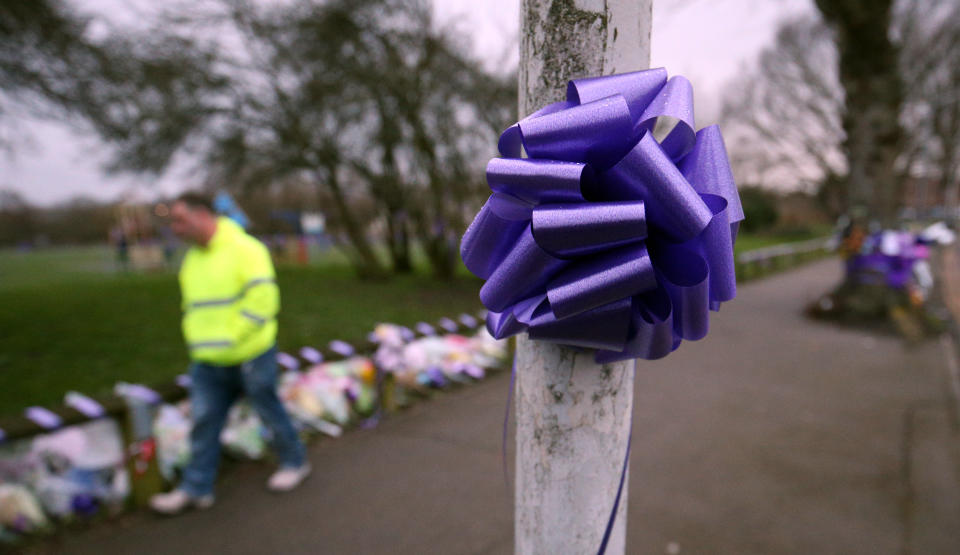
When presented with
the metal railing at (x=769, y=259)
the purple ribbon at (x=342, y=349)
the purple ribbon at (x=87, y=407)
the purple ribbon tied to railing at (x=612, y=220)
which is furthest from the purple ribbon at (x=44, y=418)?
the metal railing at (x=769, y=259)

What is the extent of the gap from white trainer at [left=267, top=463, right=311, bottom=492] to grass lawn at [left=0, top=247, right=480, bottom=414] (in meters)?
2.52

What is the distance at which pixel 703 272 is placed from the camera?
34.9 inches

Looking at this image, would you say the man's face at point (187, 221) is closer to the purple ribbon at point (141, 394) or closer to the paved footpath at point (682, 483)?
the purple ribbon at point (141, 394)

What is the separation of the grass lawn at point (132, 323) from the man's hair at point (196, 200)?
283cm

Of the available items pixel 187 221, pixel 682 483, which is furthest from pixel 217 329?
pixel 682 483

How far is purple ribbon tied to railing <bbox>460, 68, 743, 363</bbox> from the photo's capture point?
0.84 meters

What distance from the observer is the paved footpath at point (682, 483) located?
268 cm

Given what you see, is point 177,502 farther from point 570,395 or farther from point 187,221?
point 570,395

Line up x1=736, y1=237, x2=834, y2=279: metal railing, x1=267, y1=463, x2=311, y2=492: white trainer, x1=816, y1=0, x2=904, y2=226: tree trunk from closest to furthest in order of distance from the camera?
x1=267, y1=463, x2=311, y2=492: white trainer < x1=816, y1=0, x2=904, y2=226: tree trunk < x1=736, y1=237, x2=834, y2=279: metal railing

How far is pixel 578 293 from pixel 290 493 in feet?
9.54

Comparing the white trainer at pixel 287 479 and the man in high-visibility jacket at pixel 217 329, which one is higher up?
the man in high-visibility jacket at pixel 217 329

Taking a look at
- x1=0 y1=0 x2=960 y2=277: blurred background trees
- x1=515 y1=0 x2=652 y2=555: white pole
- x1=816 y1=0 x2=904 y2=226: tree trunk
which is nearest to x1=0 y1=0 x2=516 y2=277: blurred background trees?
x1=0 y1=0 x2=960 y2=277: blurred background trees

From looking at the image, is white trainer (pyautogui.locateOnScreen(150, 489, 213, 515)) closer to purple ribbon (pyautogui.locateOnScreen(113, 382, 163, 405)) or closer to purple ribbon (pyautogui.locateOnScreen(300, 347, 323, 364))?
purple ribbon (pyautogui.locateOnScreen(113, 382, 163, 405))

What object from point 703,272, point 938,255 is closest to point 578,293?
point 703,272
